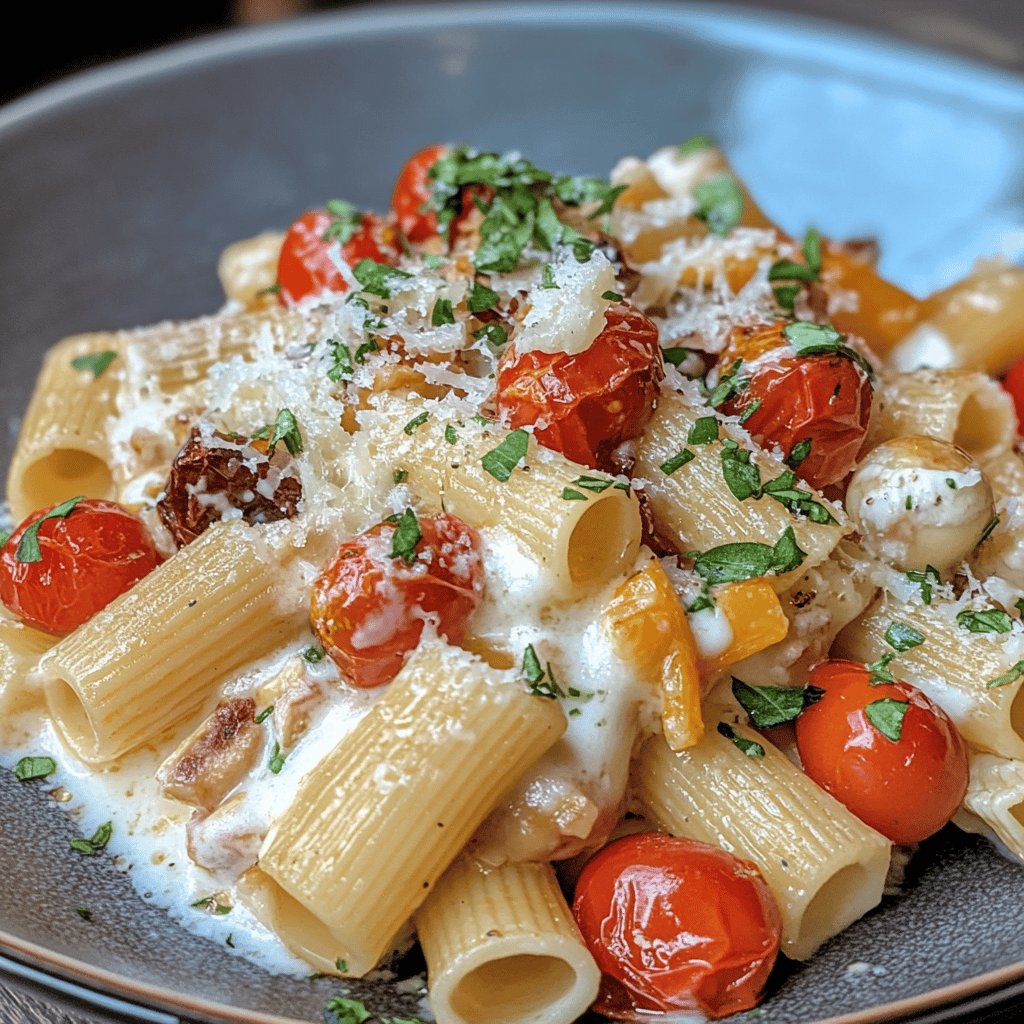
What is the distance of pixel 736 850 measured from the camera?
2.12 meters

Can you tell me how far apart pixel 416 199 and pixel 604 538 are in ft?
4.40

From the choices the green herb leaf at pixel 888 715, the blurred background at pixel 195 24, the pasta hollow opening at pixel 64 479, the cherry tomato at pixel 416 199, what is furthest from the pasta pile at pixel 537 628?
the blurred background at pixel 195 24

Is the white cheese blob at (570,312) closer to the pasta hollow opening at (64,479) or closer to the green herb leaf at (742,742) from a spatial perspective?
the green herb leaf at (742,742)

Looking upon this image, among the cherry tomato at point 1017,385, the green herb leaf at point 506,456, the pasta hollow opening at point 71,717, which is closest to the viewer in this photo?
the green herb leaf at point 506,456

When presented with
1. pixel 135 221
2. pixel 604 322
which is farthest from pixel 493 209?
pixel 135 221

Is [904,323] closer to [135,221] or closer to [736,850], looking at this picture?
[736,850]

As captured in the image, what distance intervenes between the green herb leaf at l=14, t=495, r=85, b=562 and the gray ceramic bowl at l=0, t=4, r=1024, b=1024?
2.98 feet

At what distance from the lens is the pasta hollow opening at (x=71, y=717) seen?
2.42 m

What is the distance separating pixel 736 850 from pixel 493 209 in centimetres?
145

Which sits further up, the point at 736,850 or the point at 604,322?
the point at 604,322

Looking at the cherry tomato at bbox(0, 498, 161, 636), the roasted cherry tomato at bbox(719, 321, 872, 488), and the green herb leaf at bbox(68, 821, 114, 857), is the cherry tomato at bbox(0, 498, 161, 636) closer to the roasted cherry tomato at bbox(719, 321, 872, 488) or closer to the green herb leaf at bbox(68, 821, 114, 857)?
the green herb leaf at bbox(68, 821, 114, 857)

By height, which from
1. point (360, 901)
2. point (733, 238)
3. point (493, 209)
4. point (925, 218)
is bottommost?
point (925, 218)

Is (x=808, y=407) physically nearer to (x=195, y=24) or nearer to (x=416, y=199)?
(x=416, y=199)

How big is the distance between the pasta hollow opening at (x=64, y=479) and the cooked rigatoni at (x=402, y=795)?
1.13 m
